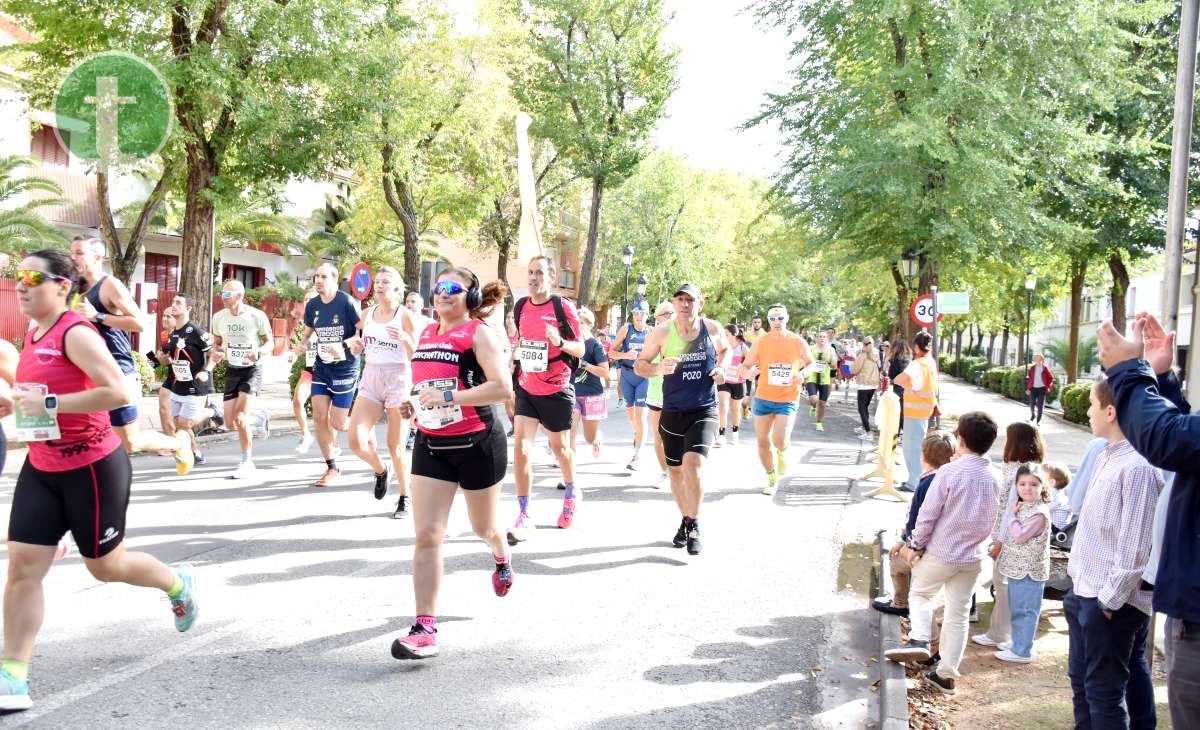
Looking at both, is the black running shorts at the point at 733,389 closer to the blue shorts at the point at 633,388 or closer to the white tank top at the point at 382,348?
the blue shorts at the point at 633,388

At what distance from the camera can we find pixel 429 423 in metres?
4.64

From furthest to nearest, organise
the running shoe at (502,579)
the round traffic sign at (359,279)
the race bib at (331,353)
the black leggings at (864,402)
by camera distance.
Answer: the black leggings at (864,402)
the round traffic sign at (359,279)
the race bib at (331,353)
the running shoe at (502,579)

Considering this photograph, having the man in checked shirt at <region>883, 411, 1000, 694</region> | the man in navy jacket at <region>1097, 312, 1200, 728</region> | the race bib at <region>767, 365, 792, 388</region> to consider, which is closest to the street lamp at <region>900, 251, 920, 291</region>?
the race bib at <region>767, 365, 792, 388</region>

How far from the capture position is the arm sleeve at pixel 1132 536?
3311 mm

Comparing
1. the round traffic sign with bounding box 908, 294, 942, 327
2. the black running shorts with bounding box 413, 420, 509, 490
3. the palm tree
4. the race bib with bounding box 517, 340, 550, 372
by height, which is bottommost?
the black running shorts with bounding box 413, 420, 509, 490

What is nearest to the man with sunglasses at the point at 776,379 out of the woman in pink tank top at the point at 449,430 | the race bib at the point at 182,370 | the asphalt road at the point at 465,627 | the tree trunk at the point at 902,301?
the asphalt road at the point at 465,627

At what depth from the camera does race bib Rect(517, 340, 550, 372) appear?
7.45 m

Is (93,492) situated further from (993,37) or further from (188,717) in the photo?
(993,37)

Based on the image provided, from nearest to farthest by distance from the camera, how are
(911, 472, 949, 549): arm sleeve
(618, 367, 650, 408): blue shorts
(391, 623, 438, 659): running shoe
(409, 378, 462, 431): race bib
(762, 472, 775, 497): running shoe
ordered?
Result: (391, 623, 438, 659): running shoe, (409, 378, 462, 431): race bib, (911, 472, 949, 549): arm sleeve, (762, 472, 775, 497): running shoe, (618, 367, 650, 408): blue shorts

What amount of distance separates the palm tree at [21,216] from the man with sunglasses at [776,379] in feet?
77.8

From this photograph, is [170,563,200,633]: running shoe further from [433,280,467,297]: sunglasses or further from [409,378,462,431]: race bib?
[433,280,467,297]: sunglasses

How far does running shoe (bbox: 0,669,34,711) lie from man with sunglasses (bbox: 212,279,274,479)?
6.18 m

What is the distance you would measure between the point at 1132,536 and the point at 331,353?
6.79 m

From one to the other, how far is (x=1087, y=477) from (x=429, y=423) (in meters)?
3.41
